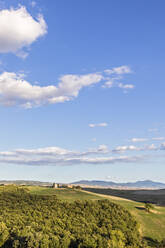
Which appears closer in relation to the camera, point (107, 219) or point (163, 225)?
point (107, 219)

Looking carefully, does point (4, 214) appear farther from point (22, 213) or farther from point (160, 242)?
point (160, 242)

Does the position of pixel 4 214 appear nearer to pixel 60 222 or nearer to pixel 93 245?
pixel 60 222

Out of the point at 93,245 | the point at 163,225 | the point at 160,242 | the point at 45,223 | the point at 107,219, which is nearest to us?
the point at 93,245

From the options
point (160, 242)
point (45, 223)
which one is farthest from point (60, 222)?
point (160, 242)

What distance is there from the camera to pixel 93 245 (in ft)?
123

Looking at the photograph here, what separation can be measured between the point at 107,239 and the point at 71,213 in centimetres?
1807

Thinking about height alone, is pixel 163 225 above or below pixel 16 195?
below

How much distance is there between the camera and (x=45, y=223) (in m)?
47.8

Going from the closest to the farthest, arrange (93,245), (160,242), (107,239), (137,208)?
(93,245) → (107,239) → (160,242) → (137,208)

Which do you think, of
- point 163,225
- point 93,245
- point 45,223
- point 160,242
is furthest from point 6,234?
point 163,225

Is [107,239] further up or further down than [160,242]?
further up

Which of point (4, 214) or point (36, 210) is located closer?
point (4, 214)

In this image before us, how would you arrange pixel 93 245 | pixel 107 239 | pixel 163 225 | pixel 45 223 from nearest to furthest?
pixel 93 245 → pixel 107 239 → pixel 45 223 → pixel 163 225

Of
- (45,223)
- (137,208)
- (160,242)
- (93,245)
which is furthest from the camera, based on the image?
(137,208)
